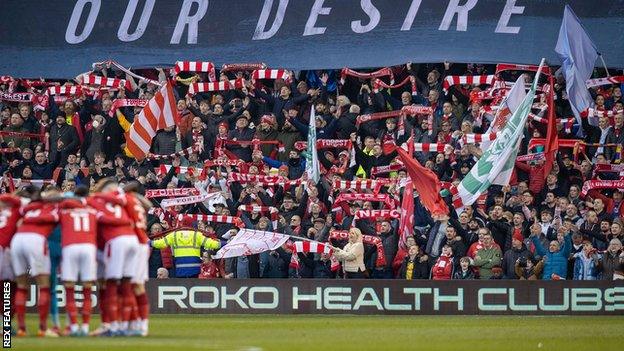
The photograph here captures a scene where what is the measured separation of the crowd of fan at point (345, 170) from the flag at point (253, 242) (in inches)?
16.8

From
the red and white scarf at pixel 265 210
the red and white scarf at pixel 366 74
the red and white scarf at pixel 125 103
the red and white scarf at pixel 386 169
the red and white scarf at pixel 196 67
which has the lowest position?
the red and white scarf at pixel 265 210

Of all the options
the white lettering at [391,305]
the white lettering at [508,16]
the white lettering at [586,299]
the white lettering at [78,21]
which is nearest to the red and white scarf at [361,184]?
the white lettering at [391,305]

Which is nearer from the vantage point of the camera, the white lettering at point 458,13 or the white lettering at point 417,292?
the white lettering at point 417,292

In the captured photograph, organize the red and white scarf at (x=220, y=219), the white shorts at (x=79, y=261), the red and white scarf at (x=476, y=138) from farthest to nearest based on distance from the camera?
the red and white scarf at (x=220, y=219)
the red and white scarf at (x=476, y=138)
the white shorts at (x=79, y=261)

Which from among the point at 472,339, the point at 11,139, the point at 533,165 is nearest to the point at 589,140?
the point at 533,165

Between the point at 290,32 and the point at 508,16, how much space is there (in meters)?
5.19

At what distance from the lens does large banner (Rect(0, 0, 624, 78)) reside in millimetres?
33906

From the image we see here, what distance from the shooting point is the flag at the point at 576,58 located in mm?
31156

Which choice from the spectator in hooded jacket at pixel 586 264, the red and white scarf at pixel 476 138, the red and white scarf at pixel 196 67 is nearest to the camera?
the spectator in hooded jacket at pixel 586 264

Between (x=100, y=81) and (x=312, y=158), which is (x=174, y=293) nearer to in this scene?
(x=312, y=158)

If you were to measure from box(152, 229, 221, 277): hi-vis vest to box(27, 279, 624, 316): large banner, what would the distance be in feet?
1.02

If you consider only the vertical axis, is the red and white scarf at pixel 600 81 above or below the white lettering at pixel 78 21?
below

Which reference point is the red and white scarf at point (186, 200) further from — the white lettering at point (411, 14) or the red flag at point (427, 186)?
the white lettering at point (411, 14)

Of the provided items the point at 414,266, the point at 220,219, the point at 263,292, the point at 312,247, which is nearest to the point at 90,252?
the point at 263,292
